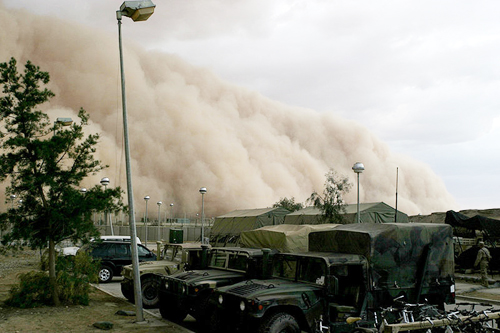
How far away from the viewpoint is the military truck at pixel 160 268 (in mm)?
11180

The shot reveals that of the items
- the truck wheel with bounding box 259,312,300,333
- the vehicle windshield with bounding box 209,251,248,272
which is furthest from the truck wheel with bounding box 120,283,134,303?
the truck wheel with bounding box 259,312,300,333

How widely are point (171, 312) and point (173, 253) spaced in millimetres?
3009

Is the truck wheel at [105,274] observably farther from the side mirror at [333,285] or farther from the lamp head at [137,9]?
the side mirror at [333,285]

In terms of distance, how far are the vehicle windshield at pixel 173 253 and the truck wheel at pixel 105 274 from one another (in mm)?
4384

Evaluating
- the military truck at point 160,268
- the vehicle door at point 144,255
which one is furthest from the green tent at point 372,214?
the military truck at point 160,268

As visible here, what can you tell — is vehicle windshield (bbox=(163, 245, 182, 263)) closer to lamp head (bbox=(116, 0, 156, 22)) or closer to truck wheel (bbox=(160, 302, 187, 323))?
truck wheel (bbox=(160, 302, 187, 323))

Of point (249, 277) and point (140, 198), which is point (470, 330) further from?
point (140, 198)

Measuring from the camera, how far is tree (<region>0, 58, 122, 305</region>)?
10.8 m

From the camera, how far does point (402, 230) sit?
8266 millimetres

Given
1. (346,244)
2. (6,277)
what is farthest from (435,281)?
(6,277)

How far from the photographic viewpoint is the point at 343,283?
780 centimetres

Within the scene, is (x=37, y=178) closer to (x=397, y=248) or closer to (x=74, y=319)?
(x=74, y=319)

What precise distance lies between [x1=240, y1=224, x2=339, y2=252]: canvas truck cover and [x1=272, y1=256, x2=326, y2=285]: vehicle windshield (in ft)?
29.0

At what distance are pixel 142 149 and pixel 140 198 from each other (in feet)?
31.0
